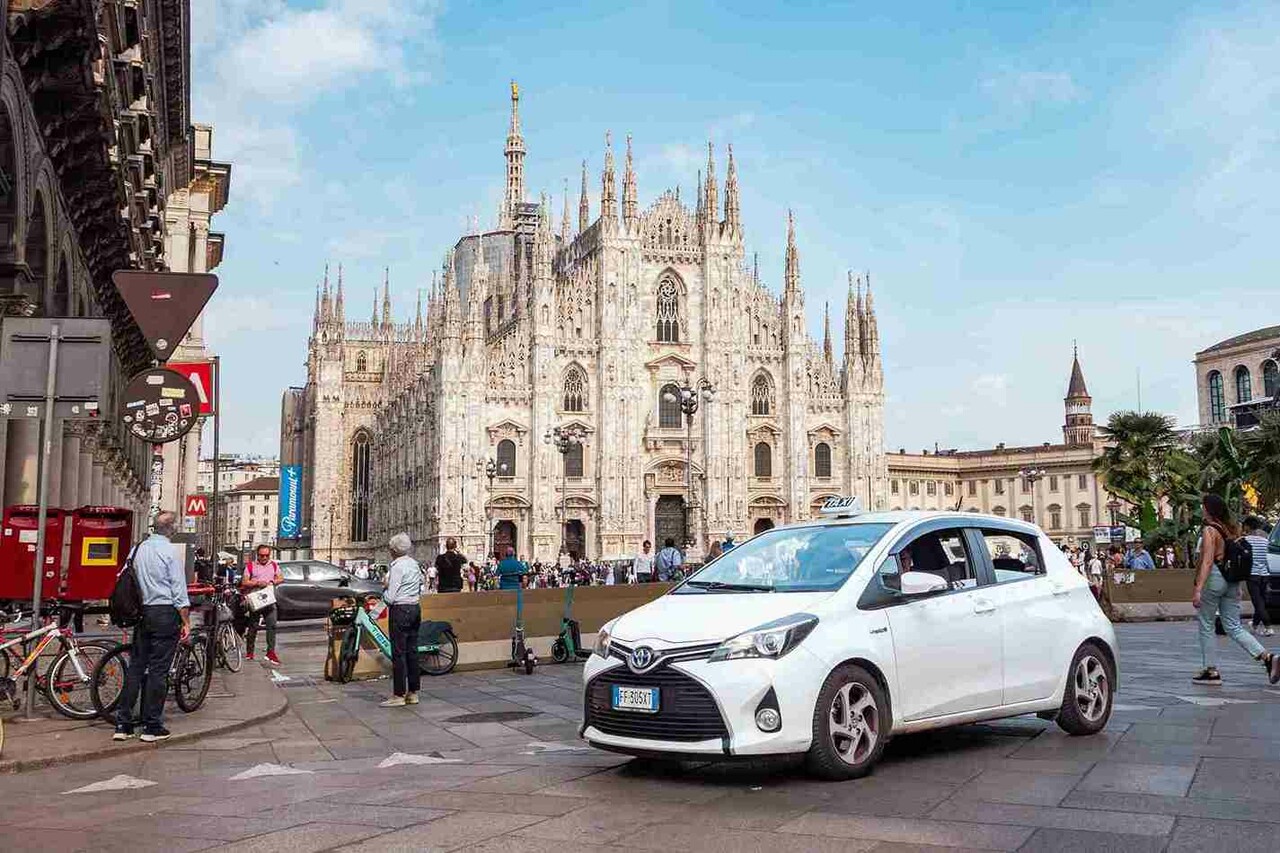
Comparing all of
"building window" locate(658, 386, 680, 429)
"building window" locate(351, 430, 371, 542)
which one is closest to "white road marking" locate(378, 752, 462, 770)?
"building window" locate(658, 386, 680, 429)

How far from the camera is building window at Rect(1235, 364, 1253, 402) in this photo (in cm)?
8109

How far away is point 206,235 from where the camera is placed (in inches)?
1507

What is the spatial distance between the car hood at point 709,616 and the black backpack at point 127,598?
3.97 m

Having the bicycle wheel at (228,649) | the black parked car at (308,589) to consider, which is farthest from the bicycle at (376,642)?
the black parked car at (308,589)

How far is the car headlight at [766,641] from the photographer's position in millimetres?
6086

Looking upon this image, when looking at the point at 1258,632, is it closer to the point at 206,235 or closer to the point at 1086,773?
the point at 1086,773

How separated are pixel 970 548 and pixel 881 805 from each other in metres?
2.40

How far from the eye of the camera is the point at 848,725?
6250mm

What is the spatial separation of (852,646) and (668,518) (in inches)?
1960

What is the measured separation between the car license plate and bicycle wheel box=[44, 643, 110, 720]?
4.92 meters

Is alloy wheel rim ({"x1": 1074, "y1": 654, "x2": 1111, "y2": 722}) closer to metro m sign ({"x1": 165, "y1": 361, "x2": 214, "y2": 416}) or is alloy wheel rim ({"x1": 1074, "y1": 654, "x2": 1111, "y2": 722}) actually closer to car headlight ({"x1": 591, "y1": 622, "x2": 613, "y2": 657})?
car headlight ({"x1": 591, "y1": 622, "x2": 613, "y2": 657})

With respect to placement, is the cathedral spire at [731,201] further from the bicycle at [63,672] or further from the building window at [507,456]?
the bicycle at [63,672]

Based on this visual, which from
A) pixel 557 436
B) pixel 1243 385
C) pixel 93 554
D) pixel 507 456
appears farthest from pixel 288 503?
pixel 1243 385

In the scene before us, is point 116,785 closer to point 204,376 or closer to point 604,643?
point 604,643
